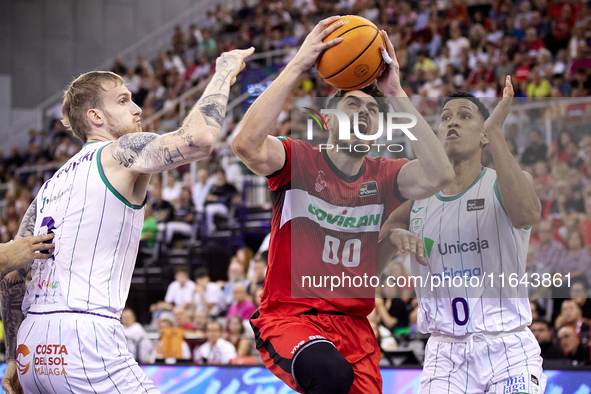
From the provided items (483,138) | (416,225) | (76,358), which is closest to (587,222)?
(483,138)

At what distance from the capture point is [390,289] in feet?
14.0

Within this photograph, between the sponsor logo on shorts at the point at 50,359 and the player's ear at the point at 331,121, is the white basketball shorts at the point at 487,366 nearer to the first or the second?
the player's ear at the point at 331,121

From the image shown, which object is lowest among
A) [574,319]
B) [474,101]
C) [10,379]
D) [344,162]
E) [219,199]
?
[574,319]

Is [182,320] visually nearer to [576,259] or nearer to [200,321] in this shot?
[200,321]

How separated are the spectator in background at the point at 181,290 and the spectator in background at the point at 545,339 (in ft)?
17.9

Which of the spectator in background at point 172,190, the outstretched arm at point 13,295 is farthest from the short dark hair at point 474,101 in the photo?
the spectator in background at point 172,190

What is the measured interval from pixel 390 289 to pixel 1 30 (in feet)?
62.1

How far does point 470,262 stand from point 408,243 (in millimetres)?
411

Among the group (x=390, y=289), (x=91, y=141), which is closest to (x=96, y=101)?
(x=91, y=141)

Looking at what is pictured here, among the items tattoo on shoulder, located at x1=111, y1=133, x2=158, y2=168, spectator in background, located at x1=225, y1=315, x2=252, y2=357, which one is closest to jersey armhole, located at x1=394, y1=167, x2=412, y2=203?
tattoo on shoulder, located at x1=111, y1=133, x2=158, y2=168

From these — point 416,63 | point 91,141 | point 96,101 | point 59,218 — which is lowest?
point 59,218

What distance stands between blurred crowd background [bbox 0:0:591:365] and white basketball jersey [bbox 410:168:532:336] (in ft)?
0.82

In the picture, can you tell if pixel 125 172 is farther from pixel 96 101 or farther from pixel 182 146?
pixel 96 101

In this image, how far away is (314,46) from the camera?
327 cm
